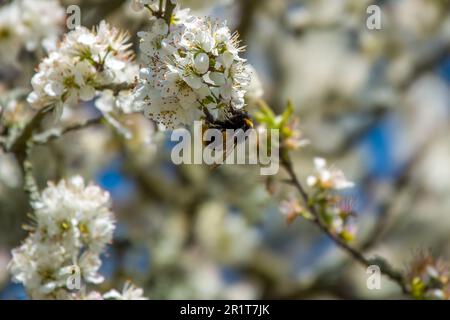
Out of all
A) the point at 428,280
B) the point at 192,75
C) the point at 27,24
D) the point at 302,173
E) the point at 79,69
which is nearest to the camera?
the point at 192,75

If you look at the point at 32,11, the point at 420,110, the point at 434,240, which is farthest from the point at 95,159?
the point at 420,110

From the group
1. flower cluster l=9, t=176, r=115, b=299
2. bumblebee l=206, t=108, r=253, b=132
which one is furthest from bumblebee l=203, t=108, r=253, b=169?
flower cluster l=9, t=176, r=115, b=299

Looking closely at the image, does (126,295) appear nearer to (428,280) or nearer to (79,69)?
(79,69)

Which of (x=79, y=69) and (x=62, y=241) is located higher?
(x=79, y=69)

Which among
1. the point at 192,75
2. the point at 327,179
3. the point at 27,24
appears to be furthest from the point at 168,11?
the point at 27,24

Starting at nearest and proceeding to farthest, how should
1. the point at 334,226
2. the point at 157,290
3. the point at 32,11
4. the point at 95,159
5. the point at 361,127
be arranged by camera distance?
the point at 334,226 → the point at 32,11 → the point at 157,290 → the point at 95,159 → the point at 361,127

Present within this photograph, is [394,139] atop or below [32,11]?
atop
